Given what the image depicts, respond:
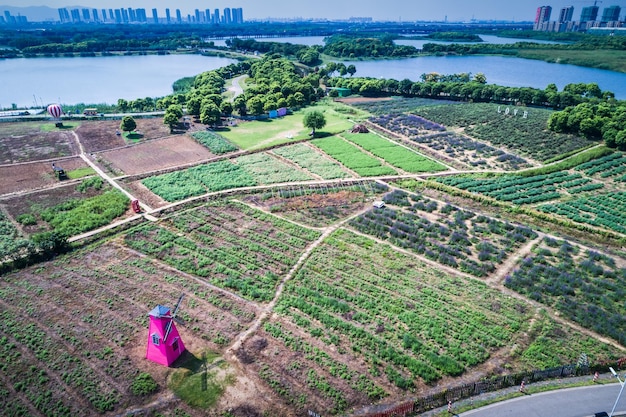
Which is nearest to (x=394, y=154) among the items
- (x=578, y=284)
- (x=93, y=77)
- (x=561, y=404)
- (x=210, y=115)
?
(x=578, y=284)

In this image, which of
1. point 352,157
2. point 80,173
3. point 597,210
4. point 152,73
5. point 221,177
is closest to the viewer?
point 597,210

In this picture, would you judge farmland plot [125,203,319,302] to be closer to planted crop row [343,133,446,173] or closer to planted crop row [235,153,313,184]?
planted crop row [235,153,313,184]

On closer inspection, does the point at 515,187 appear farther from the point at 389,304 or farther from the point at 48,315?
the point at 48,315

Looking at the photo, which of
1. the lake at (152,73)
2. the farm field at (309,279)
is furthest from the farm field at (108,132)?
the lake at (152,73)

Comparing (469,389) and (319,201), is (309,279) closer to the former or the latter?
(469,389)

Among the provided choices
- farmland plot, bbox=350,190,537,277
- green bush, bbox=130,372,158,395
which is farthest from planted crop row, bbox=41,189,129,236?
farmland plot, bbox=350,190,537,277
